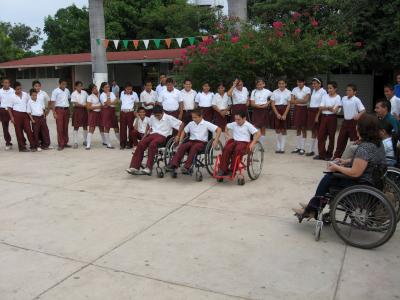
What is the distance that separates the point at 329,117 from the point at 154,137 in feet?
10.6

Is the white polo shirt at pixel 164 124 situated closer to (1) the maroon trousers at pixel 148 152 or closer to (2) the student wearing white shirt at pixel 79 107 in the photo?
(1) the maroon trousers at pixel 148 152

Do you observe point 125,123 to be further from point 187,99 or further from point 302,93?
point 302,93

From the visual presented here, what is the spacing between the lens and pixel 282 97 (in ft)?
28.4

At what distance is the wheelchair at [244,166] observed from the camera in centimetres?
618

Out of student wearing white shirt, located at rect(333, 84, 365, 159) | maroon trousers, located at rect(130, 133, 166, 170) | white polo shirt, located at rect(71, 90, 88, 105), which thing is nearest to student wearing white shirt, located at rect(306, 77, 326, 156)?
student wearing white shirt, located at rect(333, 84, 365, 159)

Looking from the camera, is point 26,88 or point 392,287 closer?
point 392,287

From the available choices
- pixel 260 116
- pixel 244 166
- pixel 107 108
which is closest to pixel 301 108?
pixel 260 116

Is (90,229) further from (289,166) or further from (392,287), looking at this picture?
(289,166)

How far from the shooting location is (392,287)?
11.1 ft

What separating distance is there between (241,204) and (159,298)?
2.41 m

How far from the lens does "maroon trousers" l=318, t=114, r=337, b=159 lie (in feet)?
26.0

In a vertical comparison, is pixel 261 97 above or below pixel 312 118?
above

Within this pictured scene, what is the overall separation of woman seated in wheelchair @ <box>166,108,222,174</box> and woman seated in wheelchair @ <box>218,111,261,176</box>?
0.25m

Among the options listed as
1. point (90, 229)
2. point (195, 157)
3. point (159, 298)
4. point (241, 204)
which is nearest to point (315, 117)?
point (195, 157)
